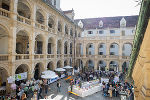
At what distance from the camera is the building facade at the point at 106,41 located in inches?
1224

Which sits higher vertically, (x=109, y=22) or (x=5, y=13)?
(x=109, y=22)

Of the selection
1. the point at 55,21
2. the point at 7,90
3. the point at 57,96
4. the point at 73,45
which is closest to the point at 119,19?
the point at 73,45

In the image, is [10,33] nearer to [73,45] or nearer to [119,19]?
[73,45]

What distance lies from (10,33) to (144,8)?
15.7 m

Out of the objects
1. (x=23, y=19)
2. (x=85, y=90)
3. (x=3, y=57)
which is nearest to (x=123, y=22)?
(x=85, y=90)

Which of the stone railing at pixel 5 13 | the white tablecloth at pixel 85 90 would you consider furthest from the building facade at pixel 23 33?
the white tablecloth at pixel 85 90

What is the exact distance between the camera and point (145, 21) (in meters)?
2.46

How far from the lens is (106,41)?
103 feet

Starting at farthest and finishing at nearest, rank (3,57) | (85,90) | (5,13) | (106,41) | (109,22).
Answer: (109,22), (106,41), (85,90), (5,13), (3,57)

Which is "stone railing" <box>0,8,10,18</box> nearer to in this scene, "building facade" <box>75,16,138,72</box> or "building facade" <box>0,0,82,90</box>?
"building facade" <box>0,0,82,90</box>

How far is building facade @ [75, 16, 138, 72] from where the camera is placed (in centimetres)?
3109

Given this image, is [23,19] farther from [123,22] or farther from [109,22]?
[123,22]

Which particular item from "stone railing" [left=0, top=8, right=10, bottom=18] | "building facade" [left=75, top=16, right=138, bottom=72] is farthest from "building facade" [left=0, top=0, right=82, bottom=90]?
"building facade" [left=75, top=16, right=138, bottom=72]

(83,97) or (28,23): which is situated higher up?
(28,23)
